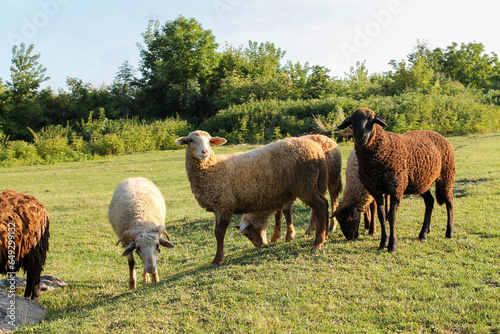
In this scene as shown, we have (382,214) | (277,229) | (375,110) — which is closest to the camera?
(382,214)

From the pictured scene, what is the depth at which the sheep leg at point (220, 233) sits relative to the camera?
22.0 ft

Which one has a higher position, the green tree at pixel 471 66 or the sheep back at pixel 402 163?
the green tree at pixel 471 66

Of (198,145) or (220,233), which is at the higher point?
(198,145)

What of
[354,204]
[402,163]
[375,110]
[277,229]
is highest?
[375,110]

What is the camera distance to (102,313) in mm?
5305

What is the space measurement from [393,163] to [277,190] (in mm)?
1903

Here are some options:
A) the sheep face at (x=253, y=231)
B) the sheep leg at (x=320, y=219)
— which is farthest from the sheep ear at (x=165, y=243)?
the sheep leg at (x=320, y=219)

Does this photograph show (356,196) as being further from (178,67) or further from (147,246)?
(178,67)

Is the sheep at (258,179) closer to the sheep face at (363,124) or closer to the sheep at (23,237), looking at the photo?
the sheep face at (363,124)

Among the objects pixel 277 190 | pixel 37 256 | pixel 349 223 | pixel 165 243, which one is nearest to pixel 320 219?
pixel 349 223

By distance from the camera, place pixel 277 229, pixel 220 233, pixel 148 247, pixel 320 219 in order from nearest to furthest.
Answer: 1. pixel 148 247
2. pixel 320 219
3. pixel 220 233
4. pixel 277 229

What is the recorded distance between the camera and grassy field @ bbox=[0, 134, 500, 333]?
441 cm

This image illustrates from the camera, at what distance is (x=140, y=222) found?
22.9 feet

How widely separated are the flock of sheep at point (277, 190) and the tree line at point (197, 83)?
25.2m
